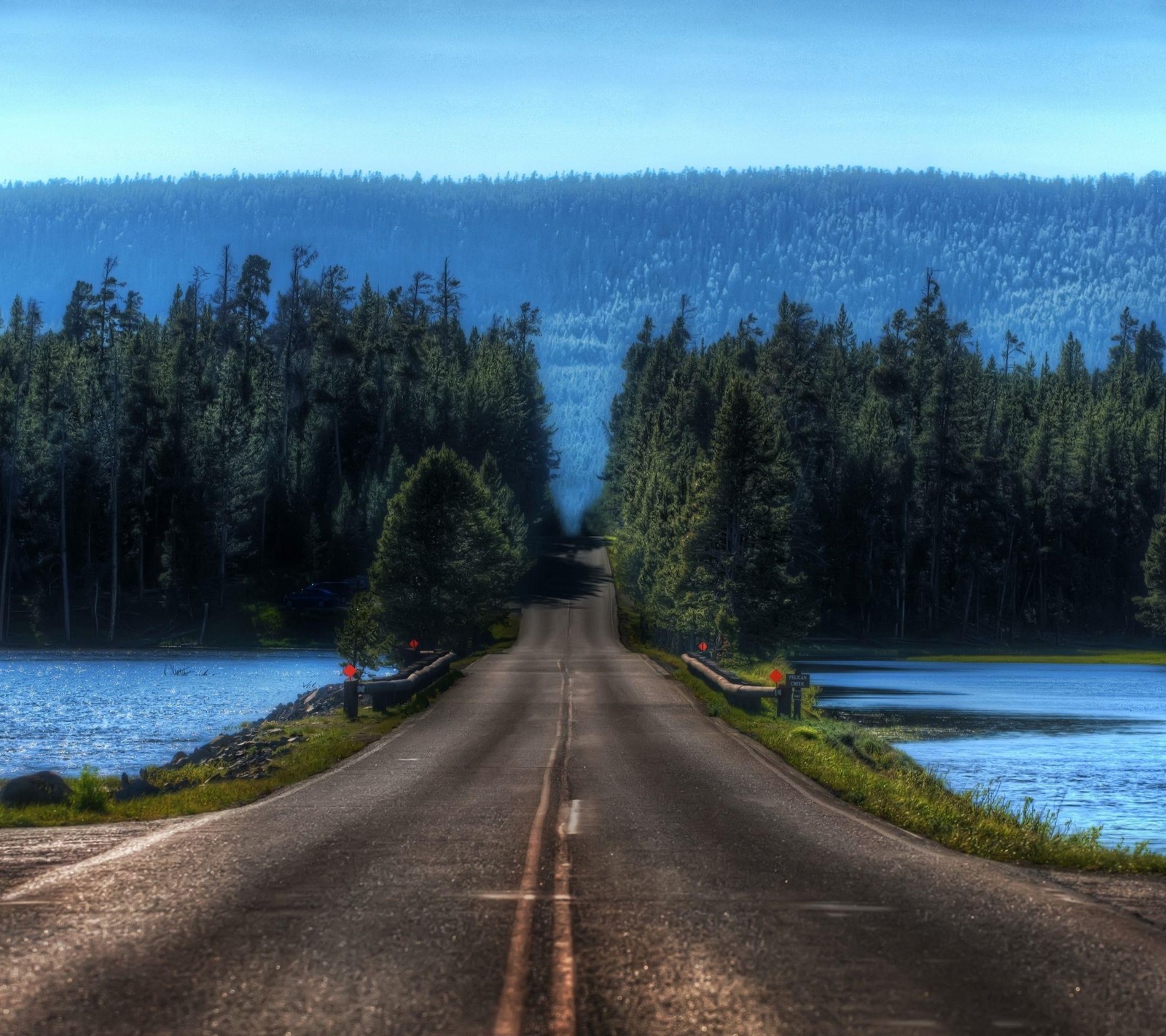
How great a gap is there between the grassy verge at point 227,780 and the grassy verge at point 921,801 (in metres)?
8.73

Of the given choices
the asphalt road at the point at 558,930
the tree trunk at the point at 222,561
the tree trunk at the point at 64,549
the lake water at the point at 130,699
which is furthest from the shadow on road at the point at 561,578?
the asphalt road at the point at 558,930

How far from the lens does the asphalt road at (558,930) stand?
8.10 m

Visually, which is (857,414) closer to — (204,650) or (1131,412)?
(1131,412)

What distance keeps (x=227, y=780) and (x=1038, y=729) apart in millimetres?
30076

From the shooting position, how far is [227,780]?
2589 cm

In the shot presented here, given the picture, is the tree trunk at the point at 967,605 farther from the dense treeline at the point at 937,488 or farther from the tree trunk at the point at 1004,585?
the tree trunk at the point at 1004,585

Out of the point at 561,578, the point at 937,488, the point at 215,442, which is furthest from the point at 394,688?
the point at 937,488

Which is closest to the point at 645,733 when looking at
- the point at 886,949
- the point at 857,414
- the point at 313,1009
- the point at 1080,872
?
the point at 1080,872

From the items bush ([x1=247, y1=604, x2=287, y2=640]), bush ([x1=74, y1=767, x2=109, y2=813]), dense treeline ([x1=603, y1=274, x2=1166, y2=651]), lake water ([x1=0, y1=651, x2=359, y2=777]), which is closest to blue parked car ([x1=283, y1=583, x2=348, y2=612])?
bush ([x1=247, y1=604, x2=287, y2=640])

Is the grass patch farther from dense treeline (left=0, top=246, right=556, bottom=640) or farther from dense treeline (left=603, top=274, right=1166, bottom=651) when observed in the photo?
dense treeline (left=0, top=246, right=556, bottom=640)

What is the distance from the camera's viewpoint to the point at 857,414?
12531 cm

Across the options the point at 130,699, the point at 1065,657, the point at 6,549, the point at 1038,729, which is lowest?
the point at 1065,657

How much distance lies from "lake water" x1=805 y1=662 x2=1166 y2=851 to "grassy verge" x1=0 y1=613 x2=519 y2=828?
45.4 ft

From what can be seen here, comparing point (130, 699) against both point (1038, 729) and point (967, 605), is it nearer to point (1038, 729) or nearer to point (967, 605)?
point (1038, 729)
